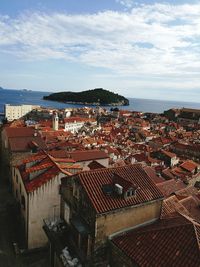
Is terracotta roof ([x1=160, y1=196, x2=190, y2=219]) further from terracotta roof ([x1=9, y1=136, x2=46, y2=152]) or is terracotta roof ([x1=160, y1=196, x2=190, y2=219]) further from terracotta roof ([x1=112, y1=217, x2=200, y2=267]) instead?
terracotta roof ([x1=9, y1=136, x2=46, y2=152])

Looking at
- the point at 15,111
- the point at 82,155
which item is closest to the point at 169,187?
the point at 82,155

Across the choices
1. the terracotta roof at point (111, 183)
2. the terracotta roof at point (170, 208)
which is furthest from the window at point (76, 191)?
the terracotta roof at point (170, 208)

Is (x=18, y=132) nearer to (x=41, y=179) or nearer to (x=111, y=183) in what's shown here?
(x=41, y=179)

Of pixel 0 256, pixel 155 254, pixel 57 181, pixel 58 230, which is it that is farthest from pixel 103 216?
pixel 0 256

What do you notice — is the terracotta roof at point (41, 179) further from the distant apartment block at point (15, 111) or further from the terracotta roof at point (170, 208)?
the distant apartment block at point (15, 111)

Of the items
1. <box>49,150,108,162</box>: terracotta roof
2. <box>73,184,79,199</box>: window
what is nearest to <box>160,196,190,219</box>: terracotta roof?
<box>73,184,79,199</box>: window
